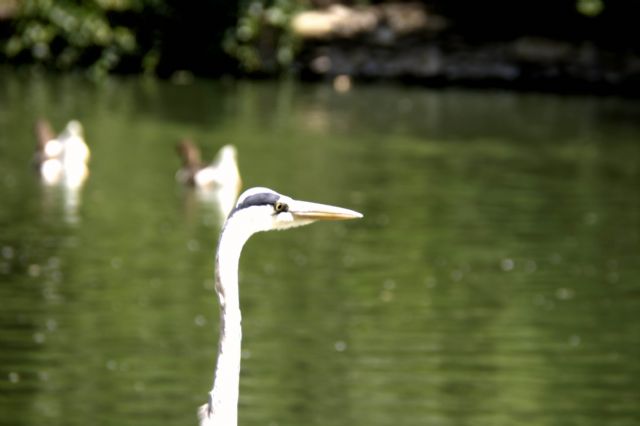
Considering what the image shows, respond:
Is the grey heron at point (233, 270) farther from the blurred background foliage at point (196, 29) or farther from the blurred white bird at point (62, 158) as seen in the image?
the blurred background foliage at point (196, 29)

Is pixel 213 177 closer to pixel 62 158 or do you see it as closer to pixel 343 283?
pixel 62 158

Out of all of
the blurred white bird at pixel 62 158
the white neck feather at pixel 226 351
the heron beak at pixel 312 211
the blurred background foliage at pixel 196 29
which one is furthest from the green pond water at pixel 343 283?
the blurred background foliage at pixel 196 29

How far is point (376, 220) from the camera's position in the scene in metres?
17.4

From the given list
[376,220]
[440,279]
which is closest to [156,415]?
[440,279]

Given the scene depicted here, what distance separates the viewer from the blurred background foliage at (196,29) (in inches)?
1411

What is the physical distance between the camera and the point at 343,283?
13.9 meters

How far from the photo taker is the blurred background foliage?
3584 cm

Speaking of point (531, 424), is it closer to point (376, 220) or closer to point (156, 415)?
point (156, 415)

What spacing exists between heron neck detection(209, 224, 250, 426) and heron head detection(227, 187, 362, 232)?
0.60ft

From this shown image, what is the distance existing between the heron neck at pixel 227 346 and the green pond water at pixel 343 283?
13.9 feet

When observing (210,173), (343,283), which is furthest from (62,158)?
(343,283)

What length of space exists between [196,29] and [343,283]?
76.8 feet

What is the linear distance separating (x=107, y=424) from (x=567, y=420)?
2.51 meters

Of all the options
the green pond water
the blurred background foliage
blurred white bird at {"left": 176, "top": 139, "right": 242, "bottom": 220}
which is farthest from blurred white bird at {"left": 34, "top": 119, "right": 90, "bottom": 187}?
the blurred background foliage
